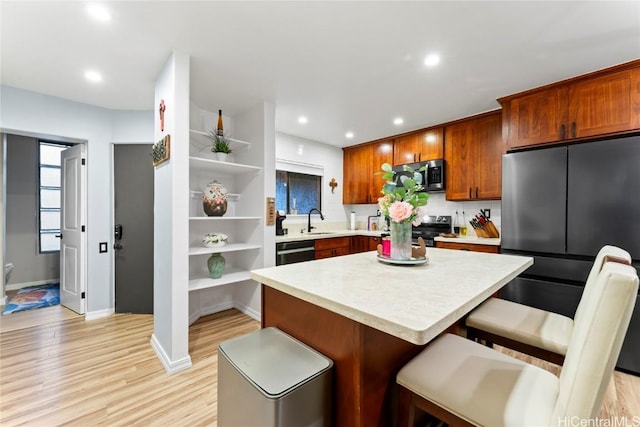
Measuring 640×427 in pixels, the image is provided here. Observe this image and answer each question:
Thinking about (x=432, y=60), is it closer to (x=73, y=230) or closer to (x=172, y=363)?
(x=172, y=363)

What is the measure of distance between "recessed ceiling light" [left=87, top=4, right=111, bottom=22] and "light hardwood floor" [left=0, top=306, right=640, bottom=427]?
2.48 meters

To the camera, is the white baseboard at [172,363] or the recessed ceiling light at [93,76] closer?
the white baseboard at [172,363]

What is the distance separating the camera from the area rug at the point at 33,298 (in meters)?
3.32

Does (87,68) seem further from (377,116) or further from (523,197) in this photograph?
(523,197)

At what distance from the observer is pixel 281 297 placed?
1341mm

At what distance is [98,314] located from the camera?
10.0 feet

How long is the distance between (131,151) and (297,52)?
98.7 inches

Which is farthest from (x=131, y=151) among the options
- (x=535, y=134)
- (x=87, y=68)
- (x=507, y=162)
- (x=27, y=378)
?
(x=535, y=134)

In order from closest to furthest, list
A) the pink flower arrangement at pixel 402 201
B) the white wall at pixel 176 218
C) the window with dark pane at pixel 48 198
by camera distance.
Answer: the pink flower arrangement at pixel 402 201
the white wall at pixel 176 218
the window with dark pane at pixel 48 198

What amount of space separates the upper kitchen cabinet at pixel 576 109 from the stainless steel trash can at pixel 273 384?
2909mm

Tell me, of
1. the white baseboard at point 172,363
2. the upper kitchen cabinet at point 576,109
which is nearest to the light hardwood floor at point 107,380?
the white baseboard at point 172,363

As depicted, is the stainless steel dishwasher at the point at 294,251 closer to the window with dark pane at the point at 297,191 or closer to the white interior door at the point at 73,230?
the window with dark pane at the point at 297,191

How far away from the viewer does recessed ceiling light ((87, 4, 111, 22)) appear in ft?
5.15

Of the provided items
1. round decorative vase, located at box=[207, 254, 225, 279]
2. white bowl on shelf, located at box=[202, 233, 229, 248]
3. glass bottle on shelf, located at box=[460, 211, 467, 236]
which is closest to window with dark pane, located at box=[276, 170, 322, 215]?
white bowl on shelf, located at box=[202, 233, 229, 248]
